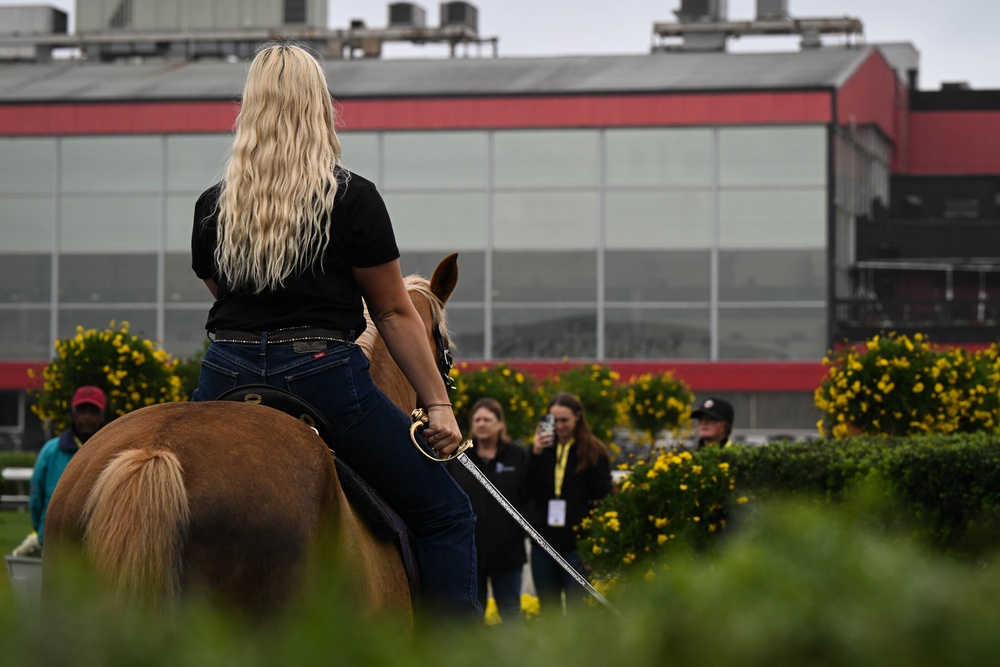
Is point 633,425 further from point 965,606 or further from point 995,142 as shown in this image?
point 995,142

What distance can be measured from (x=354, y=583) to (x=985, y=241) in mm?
44317

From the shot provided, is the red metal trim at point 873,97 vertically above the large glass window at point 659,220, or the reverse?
the red metal trim at point 873,97

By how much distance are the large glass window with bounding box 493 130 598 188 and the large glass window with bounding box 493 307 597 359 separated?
11.2 feet

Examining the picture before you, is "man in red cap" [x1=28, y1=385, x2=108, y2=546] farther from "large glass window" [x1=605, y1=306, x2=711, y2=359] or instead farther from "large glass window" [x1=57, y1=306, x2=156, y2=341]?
"large glass window" [x1=57, y1=306, x2=156, y2=341]

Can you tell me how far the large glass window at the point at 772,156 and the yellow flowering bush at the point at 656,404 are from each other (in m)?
11.8

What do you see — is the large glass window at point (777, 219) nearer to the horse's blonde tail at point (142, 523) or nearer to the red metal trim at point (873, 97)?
the red metal trim at point (873, 97)

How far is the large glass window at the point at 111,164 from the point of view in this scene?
1549 inches

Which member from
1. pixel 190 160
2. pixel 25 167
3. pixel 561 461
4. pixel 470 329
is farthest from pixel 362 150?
pixel 561 461

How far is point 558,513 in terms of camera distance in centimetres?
1007

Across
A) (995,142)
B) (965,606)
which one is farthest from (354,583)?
(995,142)

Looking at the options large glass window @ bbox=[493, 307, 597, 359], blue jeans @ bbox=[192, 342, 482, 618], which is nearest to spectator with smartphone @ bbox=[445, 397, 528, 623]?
blue jeans @ bbox=[192, 342, 482, 618]

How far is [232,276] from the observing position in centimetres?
381

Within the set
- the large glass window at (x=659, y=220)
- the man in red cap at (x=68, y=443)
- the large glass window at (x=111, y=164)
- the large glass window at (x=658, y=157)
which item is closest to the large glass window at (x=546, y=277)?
the large glass window at (x=659, y=220)

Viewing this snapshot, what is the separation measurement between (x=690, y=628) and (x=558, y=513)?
352 inches
